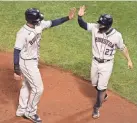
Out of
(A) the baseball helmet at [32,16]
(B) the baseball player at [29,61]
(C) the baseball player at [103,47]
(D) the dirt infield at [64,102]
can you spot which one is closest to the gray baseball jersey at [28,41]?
(B) the baseball player at [29,61]

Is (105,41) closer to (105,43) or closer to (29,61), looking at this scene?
(105,43)

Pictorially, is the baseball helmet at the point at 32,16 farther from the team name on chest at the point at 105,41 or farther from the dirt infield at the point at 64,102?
the dirt infield at the point at 64,102

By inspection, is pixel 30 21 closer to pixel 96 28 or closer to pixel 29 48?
pixel 29 48

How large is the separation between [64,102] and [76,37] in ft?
10.4

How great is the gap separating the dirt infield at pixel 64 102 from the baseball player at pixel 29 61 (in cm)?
27

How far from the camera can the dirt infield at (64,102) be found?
898 cm

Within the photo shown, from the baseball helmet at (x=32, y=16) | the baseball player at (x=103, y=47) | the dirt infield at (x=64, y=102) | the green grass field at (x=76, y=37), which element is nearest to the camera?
the baseball helmet at (x=32, y=16)

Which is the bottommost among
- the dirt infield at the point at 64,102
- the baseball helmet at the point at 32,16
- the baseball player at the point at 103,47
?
the dirt infield at the point at 64,102

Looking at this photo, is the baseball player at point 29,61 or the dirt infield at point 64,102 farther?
the dirt infield at point 64,102

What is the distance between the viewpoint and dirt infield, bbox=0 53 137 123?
8.98 meters

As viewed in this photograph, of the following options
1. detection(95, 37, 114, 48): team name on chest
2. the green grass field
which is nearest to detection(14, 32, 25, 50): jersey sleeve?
detection(95, 37, 114, 48): team name on chest

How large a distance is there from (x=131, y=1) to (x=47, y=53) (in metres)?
3.86

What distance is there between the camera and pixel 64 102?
31.0 feet

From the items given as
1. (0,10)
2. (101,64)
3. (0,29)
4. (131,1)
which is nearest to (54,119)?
(101,64)
